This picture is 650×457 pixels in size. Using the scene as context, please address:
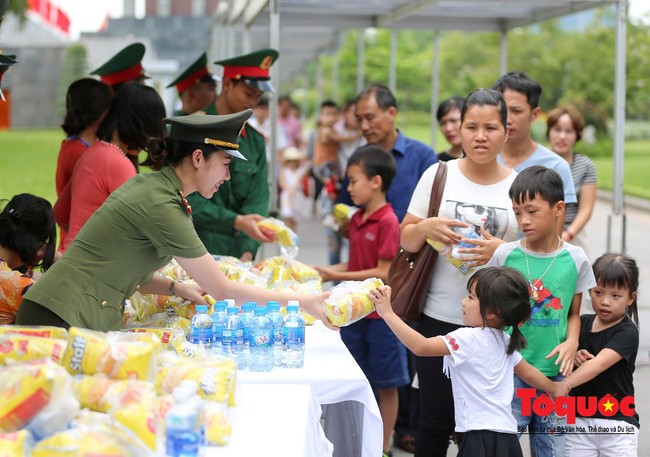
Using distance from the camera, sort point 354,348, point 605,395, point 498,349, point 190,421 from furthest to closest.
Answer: point 354,348
point 605,395
point 498,349
point 190,421

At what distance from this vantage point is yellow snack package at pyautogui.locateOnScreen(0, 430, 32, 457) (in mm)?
2346

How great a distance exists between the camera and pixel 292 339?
3.74 m

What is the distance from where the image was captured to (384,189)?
5316 mm

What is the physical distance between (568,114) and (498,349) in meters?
3.40

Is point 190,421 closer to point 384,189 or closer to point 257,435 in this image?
point 257,435

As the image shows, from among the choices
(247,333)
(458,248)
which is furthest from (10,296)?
(458,248)

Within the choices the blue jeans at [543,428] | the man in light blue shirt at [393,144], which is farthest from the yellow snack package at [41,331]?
the man in light blue shirt at [393,144]

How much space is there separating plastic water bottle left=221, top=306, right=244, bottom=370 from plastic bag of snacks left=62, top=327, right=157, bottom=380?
828mm

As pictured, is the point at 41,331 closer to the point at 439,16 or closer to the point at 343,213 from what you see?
the point at 343,213

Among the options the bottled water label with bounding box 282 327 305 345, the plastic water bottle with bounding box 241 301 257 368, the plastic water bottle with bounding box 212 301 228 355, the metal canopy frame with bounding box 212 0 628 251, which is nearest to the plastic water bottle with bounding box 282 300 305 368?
the bottled water label with bounding box 282 327 305 345

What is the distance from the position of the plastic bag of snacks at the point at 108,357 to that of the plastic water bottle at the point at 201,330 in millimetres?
912

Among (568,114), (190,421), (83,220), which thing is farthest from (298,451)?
(568,114)

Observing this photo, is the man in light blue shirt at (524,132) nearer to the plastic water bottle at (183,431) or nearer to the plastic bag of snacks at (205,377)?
the plastic bag of snacks at (205,377)

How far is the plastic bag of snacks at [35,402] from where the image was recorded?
2.47 m
